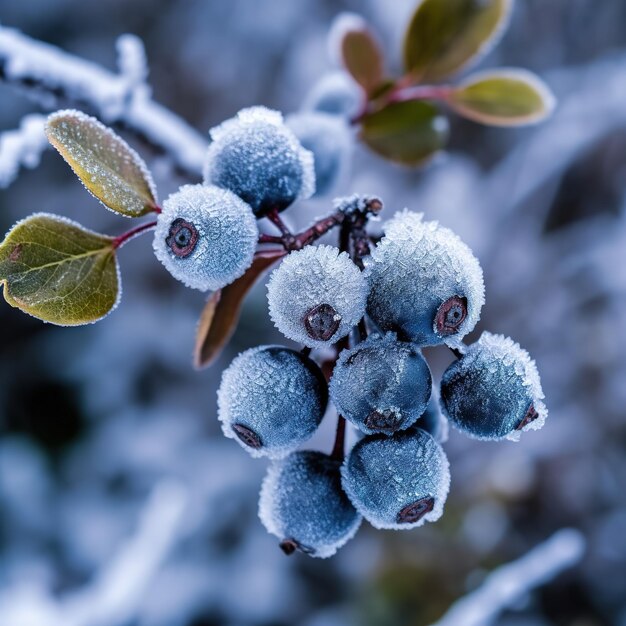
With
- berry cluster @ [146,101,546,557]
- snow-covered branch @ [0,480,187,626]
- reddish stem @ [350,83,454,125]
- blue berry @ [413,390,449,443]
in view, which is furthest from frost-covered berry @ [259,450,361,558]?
snow-covered branch @ [0,480,187,626]

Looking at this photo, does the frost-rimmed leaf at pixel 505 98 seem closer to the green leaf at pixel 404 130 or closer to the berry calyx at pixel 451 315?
the green leaf at pixel 404 130

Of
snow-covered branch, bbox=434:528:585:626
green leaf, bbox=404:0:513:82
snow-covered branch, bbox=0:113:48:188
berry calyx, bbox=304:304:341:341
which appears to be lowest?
snow-covered branch, bbox=434:528:585:626

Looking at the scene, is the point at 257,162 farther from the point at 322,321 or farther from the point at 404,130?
the point at 404,130

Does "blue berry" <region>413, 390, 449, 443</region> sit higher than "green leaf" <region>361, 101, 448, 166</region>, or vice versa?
"green leaf" <region>361, 101, 448, 166</region>

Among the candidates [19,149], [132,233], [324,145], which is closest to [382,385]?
[132,233]

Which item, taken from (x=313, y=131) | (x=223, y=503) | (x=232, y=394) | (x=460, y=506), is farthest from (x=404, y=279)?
(x=223, y=503)

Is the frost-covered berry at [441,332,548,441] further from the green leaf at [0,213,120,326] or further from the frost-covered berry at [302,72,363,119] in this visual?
the frost-covered berry at [302,72,363,119]

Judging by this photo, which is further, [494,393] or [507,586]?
[507,586]
